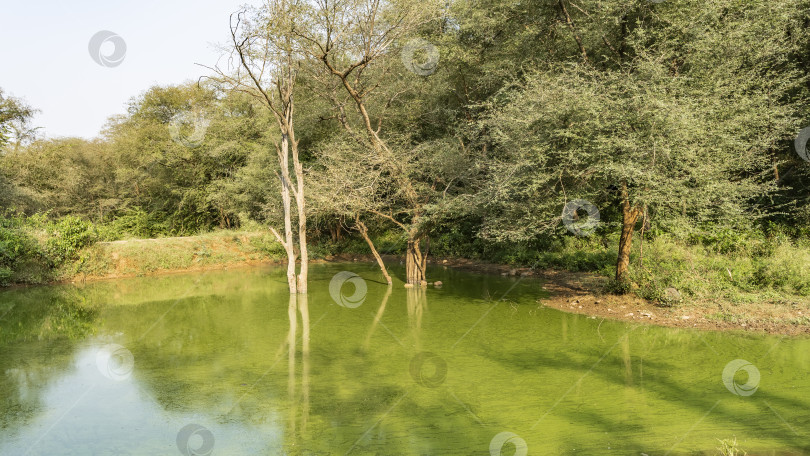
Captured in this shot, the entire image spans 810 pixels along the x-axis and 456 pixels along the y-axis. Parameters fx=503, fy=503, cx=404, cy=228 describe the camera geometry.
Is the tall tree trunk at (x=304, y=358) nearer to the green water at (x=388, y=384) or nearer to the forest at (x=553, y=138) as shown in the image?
the green water at (x=388, y=384)

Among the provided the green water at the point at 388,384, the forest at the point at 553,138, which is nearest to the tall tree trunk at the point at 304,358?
the green water at the point at 388,384

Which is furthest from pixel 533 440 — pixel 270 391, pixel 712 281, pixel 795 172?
pixel 795 172

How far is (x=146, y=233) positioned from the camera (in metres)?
26.7

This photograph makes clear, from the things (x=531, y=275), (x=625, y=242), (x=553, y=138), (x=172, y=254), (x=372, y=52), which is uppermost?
(x=372, y=52)

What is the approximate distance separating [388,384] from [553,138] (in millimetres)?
6218

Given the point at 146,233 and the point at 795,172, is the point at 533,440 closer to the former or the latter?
the point at 795,172

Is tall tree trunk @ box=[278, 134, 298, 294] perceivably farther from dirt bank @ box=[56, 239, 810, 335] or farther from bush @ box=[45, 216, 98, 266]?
bush @ box=[45, 216, 98, 266]

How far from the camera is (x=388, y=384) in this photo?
22.9ft

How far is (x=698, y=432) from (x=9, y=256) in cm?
1800

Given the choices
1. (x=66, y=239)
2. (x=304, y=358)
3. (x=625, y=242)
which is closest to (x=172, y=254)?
(x=66, y=239)

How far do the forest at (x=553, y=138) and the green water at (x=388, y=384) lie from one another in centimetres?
256

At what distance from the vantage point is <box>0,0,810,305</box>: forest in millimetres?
9773

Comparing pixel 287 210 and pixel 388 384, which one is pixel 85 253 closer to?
pixel 287 210

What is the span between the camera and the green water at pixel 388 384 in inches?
207
